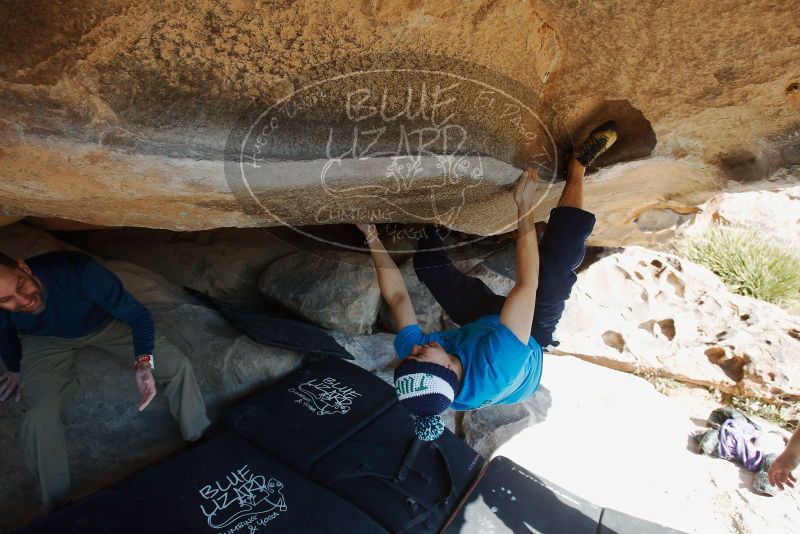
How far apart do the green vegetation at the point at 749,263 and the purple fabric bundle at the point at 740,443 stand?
2493 mm

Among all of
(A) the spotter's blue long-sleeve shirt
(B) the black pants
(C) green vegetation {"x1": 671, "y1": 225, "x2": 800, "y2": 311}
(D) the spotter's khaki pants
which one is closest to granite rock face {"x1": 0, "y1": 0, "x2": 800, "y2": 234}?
(A) the spotter's blue long-sleeve shirt

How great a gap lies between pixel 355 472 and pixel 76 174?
4.92 feet

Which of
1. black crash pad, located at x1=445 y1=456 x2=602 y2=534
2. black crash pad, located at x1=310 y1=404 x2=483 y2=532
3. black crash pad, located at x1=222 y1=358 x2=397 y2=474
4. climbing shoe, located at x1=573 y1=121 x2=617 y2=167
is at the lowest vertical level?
black crash pad, located at x1=445 y1=456 x2=602 y2=534

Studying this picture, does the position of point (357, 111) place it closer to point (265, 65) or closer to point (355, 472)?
point (265, 65)

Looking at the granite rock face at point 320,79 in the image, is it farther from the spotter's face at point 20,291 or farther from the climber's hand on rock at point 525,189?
the spotter's face at point 20,291

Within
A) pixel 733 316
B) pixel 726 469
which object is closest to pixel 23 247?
pixel 726 469

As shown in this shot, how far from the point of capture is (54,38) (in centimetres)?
117

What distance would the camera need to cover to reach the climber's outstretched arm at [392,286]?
2.15 metres

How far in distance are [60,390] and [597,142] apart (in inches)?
95.0

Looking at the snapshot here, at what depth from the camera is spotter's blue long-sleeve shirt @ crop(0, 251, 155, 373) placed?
6.13 feet

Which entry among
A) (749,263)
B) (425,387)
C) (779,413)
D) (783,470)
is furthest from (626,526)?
(749,263)

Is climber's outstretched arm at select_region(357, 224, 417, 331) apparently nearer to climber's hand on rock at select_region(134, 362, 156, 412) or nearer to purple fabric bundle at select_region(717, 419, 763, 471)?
climber's hand on rock at select_region(134, 362, 156, 412)

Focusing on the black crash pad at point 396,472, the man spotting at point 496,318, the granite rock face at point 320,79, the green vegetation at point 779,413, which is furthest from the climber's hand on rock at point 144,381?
the green vegetation at point 779,413

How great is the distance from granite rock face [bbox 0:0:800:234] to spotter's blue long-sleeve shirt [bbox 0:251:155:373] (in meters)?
0.21
